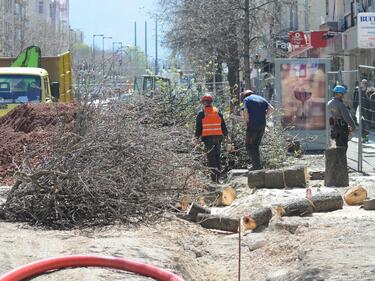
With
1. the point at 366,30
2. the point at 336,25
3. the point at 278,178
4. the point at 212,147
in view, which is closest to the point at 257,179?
the point at 278,178

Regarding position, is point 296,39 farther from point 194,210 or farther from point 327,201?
point 194,210

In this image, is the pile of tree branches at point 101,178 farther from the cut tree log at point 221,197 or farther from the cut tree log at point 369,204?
the cut tree log at point 369,204

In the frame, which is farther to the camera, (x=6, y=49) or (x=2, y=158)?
(x=6, y=49)

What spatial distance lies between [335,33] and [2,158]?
23.5 m

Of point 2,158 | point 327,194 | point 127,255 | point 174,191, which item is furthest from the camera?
point 2,158

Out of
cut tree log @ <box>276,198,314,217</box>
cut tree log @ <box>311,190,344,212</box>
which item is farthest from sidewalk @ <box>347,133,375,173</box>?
cut tree log @ <box>276,198,314,217</box>

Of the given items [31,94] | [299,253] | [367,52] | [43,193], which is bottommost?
[299,253]

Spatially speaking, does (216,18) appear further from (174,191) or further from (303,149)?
(174,191)

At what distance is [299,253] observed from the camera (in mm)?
6859

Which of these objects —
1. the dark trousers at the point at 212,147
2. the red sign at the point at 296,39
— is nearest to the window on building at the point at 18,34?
the red sign at the point at 296,39

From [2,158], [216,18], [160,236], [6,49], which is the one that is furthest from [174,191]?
[6,49]

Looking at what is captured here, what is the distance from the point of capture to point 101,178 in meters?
7.65

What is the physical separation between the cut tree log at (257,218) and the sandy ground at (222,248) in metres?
0.12

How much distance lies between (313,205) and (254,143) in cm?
344
